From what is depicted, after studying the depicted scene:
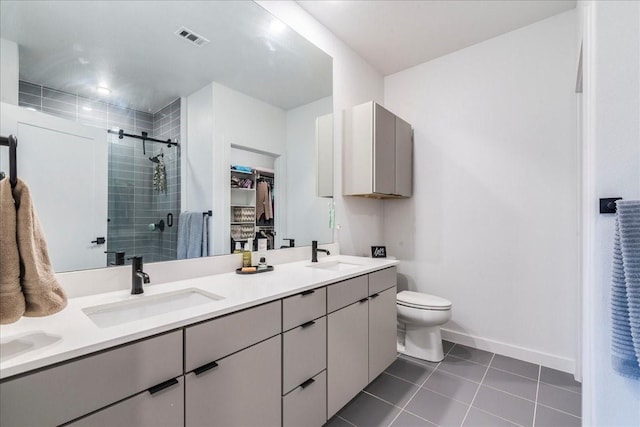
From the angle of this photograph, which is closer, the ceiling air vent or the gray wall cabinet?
the ceiling air vent

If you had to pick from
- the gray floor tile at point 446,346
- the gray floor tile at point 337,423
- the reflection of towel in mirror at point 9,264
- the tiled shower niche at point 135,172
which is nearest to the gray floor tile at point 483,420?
the gray floor tile at point 337,423

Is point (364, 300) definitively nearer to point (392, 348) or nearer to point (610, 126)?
point (392, 348)

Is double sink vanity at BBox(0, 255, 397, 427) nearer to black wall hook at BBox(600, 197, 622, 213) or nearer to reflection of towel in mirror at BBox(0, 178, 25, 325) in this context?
reflection of towel in mirror at BBox(0, 178, 25, 325)

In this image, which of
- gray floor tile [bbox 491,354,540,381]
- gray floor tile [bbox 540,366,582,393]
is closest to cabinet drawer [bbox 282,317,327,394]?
gray floor tile [bbox 491,354,540,381]

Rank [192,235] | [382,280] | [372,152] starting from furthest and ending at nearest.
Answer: [372,152] < [382,280] < [192,235]

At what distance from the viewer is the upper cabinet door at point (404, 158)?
2690 millimetres

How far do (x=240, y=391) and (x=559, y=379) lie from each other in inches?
92.9

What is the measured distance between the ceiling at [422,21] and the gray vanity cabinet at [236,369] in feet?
7.61

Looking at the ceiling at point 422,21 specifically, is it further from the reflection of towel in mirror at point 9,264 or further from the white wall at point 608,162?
the reflection of towel in mirror at point 9,264

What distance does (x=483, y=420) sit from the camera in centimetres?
165

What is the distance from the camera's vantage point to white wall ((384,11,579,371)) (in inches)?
86.4

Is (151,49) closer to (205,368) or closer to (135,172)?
(135,172)

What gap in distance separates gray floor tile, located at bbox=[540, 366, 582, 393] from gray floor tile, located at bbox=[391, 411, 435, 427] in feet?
3.67

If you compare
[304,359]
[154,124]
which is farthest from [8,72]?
[304,359]
